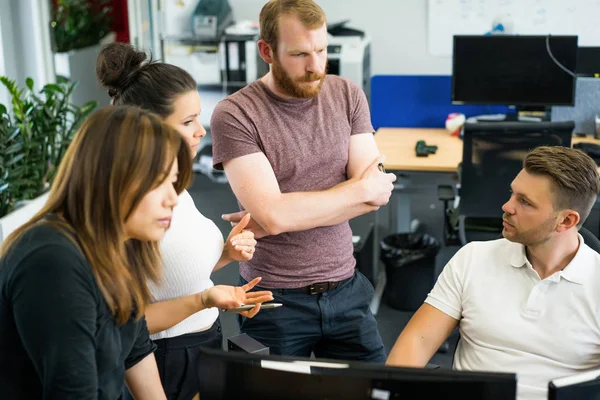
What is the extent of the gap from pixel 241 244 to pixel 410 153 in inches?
92.2

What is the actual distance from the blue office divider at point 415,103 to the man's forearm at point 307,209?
2721 mm

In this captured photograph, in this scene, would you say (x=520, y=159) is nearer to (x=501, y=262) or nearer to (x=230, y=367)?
(x=501, y=262)

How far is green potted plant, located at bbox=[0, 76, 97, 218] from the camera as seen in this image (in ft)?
11.4

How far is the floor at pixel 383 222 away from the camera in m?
3.55

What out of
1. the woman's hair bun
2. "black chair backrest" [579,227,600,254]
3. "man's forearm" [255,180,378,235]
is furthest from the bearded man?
"black chair backrest" [579,227,600,254]

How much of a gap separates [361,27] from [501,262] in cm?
477

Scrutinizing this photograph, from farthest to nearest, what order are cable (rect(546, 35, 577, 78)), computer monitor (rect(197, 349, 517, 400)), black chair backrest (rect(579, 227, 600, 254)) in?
cable (rect(546, 35, 577, 78))
black chair backrest (rect(579, 227, 600, 254))
computer monitor (rect(197, 349, 517, 400))

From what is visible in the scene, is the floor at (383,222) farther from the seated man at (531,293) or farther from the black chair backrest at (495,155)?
the seated man at (531,293)

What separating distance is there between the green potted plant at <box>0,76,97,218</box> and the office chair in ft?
6.64

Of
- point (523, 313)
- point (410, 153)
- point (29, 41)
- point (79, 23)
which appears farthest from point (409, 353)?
point (79, 23)

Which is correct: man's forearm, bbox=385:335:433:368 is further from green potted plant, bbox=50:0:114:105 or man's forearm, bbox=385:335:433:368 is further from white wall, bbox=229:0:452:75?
white wall, bbox=229:0:452:75

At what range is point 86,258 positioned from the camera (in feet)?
4.07

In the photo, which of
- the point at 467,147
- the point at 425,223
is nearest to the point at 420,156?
the point at 467,147

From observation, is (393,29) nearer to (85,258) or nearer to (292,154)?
(292,154)
